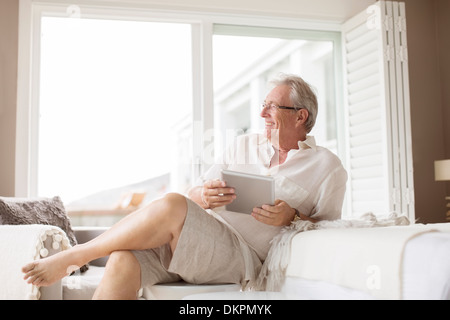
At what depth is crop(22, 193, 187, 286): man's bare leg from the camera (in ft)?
5.36

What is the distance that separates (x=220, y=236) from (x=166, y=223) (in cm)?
20

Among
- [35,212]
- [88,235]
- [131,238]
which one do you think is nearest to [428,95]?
[88,235]

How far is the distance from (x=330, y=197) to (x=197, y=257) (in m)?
Result: 0.50

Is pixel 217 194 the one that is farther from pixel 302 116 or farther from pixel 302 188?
pixel 302 116

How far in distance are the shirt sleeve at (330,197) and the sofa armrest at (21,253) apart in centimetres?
93

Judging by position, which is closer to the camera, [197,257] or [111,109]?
[197,257]

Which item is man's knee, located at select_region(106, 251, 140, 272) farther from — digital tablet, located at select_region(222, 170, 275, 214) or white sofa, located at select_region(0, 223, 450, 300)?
digital tablet, located at select_region(222, 170, 275, 214)

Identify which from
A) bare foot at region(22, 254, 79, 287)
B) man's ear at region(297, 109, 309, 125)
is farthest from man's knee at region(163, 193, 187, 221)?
man's ear at region(297, 109, 309, 125)

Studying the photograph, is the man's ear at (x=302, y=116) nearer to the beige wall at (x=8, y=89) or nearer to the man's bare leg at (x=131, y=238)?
the man's bare leg at (x=131, y=238)

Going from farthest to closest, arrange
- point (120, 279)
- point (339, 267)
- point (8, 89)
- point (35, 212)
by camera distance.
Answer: point (8, 89) < point (35, 212) < point (120, 279) < point (339, 267)

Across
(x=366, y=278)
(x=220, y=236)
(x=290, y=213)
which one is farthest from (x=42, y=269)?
(x=366, y=278)

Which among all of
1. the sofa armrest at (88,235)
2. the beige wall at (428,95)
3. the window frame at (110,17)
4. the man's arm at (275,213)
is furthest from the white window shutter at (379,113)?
the man's arm at (275,213)

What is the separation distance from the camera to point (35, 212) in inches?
98.8

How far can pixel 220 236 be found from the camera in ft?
5.73
